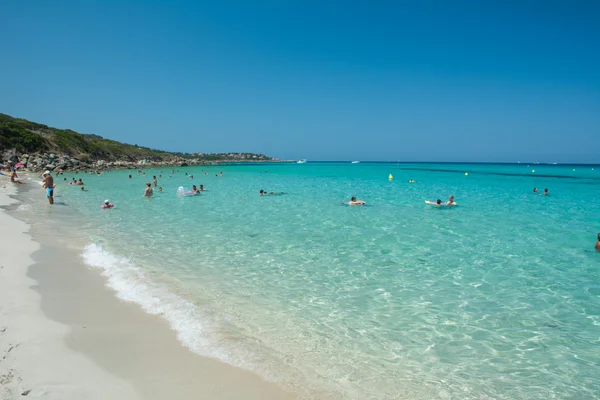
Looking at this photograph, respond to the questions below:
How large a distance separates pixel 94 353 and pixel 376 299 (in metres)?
5.08

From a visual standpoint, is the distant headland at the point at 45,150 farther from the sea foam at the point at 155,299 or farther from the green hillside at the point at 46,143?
the sea foam at the point at 155,299

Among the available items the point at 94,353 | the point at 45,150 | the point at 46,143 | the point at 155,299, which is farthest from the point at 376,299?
the point at 46,143

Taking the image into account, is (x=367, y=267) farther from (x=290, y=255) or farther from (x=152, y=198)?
(x=152, y=198)

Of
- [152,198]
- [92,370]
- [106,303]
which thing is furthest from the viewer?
[152,198]

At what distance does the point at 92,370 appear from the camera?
444cm

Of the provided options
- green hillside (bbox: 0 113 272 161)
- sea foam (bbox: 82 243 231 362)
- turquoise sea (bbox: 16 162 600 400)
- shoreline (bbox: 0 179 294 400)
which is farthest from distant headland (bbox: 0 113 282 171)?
shoreline (bbox: 0 179 294 400)

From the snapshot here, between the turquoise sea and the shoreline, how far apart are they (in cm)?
35

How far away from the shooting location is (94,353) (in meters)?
4.85

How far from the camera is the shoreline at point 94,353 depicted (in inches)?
162

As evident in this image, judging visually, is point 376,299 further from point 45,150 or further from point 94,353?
point 45,150

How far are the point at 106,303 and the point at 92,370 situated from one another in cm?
245

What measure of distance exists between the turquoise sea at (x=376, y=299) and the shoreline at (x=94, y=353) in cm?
35

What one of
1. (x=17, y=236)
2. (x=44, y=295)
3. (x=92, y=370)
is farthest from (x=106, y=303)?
(x=17, y=236)

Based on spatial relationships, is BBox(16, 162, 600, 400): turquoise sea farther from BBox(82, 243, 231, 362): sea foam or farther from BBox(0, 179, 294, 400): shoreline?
BBox(0, 179, 294, 400): shoreline
